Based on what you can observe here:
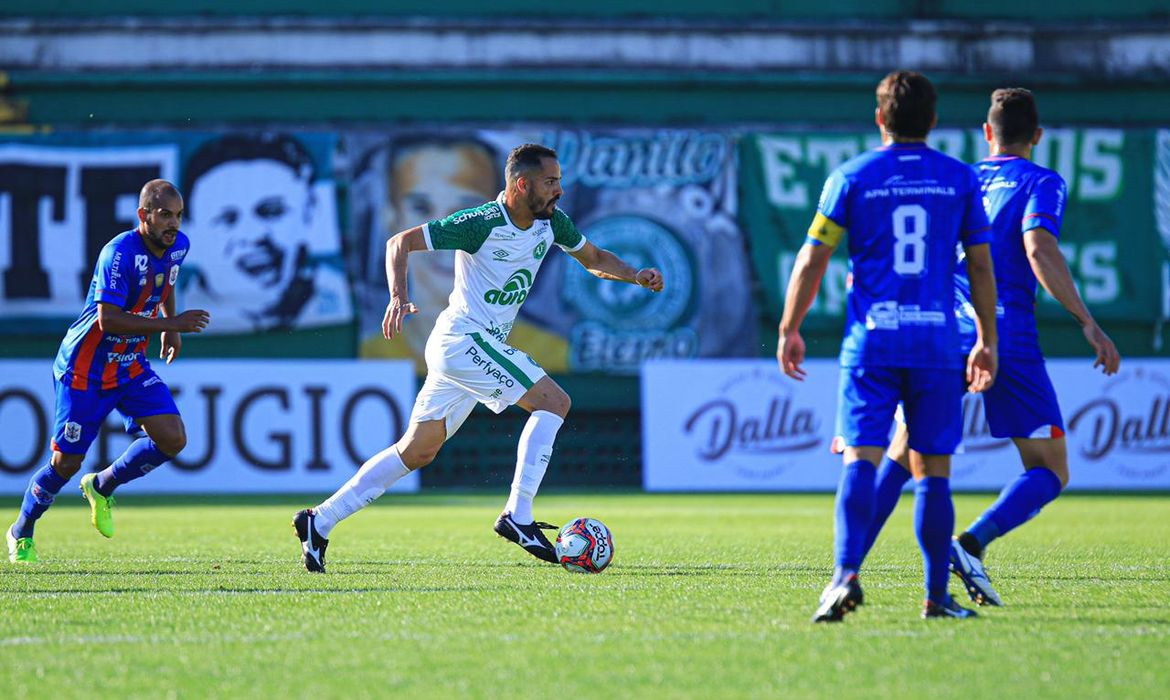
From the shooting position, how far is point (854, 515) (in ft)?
18.3

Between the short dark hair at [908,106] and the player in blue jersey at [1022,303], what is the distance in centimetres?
99

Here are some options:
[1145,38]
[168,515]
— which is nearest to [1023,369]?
[168,515]

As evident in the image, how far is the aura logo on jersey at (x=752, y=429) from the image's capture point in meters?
17.4

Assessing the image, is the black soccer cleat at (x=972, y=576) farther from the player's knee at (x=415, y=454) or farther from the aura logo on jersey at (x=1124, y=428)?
the aura logo on jersey at (x=1124, y=428)

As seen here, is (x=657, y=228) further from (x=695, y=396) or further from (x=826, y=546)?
(x=826, y=546)

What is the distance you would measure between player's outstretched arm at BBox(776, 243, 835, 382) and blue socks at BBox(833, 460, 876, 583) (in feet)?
1.31

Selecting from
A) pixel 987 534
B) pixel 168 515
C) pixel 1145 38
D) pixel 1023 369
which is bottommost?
pixel 168 515

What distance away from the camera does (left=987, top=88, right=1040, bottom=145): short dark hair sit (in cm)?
668

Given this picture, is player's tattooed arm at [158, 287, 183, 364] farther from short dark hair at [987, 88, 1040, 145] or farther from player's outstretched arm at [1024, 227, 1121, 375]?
player's outstretched arm at [1024, 227, 1121, 375]

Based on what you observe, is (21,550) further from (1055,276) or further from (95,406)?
(1055,276)

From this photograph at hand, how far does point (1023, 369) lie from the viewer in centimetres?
665

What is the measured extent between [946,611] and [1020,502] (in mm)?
1067

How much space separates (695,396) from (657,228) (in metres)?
3.17

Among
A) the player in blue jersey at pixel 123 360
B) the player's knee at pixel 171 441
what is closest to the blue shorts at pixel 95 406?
the player in blue jersey at pixel 123 360
